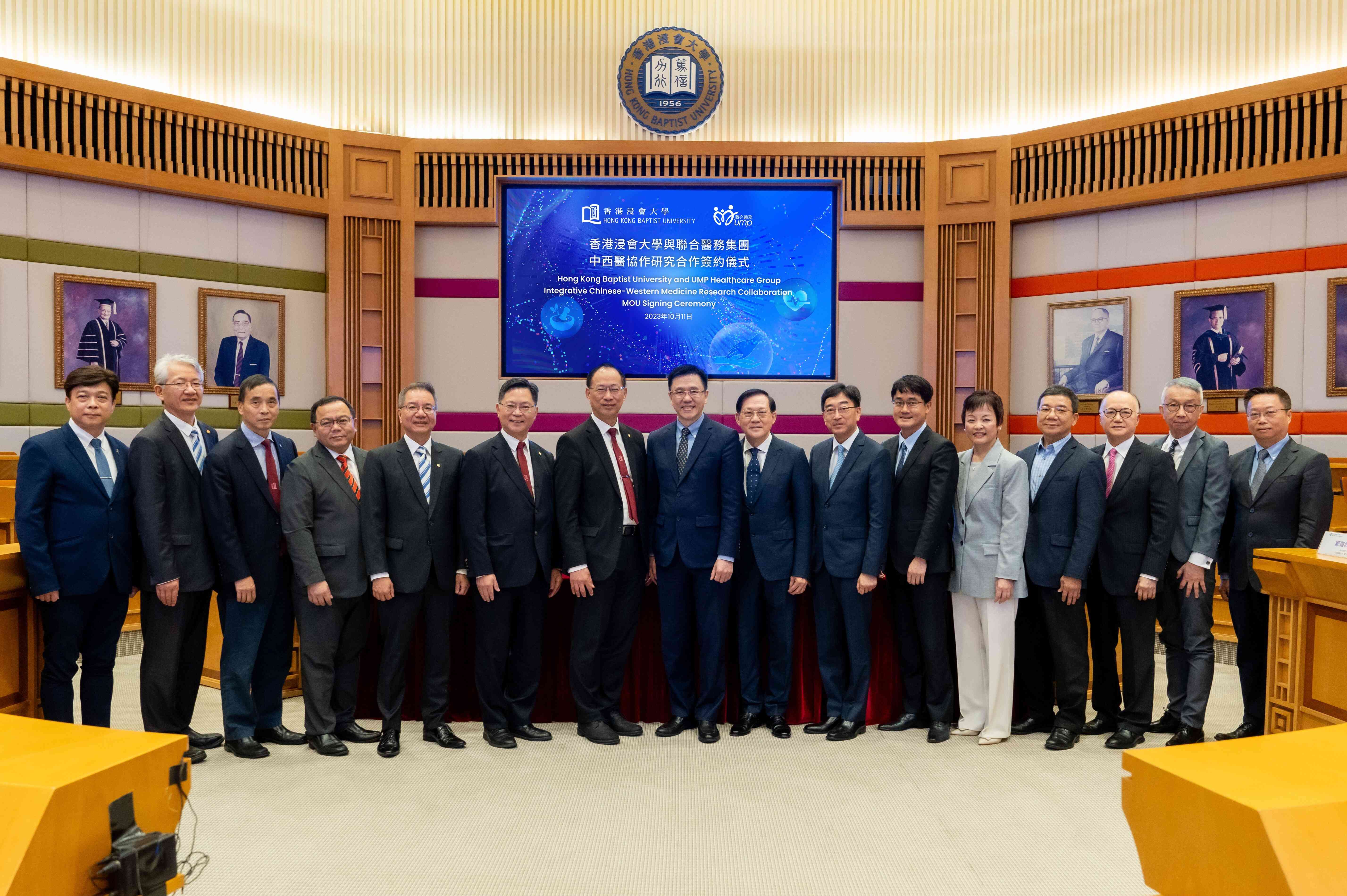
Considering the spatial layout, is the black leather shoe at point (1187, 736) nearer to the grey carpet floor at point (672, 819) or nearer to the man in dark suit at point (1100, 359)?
the grey carpet floor at point (672, 819)

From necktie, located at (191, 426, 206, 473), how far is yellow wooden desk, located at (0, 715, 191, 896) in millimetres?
2045

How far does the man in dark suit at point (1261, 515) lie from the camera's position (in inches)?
134

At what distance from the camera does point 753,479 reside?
12.1 feet

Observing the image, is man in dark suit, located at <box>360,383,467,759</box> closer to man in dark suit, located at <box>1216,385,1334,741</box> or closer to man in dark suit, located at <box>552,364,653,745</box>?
man in dark suit, located at <box>552,364,653,745</box>

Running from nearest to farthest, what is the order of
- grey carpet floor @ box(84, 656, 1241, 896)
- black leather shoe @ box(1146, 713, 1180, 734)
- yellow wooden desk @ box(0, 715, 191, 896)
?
yellow wooden desk @ box(0, 715, 191, 896) < grey carpet floor @ box(84, 656, 1241, 896) < black leather shoe @ box(1146, 713, 1180, 734)

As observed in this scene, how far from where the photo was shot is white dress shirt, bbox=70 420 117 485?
124 inches

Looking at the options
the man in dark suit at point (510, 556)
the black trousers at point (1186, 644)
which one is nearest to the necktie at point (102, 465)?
the man in dark suit at point (510, 556)

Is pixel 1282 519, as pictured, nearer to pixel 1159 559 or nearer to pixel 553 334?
pixel 1159 559

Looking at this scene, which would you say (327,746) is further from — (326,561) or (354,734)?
(326,561)

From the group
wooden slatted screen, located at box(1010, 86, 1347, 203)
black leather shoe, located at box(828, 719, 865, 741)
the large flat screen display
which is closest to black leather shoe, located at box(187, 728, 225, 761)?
black leather shoe, located at box(828, 719, 865, 741)

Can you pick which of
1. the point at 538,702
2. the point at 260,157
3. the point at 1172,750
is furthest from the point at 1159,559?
the point at 260,157

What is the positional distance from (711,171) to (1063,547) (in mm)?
4646

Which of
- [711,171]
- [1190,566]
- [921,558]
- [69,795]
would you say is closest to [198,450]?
[69,795]

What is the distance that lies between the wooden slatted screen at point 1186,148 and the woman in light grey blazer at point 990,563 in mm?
3850
